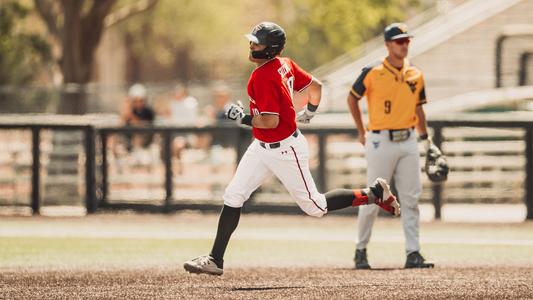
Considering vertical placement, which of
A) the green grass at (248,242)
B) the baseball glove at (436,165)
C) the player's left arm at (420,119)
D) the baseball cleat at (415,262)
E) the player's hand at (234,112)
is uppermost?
the player's hand at (234,112)

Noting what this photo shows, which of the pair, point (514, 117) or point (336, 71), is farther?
point (336, 71)

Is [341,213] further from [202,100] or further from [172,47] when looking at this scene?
Result: [172,47]

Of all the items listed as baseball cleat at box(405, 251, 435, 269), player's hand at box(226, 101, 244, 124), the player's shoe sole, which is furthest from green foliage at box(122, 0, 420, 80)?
player's hand at box(226, 101, 244, 124)

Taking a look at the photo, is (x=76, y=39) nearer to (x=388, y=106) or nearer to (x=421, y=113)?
(x=421, y=113)

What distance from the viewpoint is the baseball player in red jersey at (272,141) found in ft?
32.9

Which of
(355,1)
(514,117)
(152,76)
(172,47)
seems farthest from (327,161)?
(152,76)

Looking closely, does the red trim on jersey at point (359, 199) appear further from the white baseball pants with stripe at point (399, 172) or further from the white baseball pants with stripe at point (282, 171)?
the white baseball pants with stripe at point (399, 172)

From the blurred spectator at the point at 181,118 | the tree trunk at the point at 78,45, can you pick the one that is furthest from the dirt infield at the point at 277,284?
the tree trunk at the point at 78,45

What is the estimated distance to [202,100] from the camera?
87.8ft

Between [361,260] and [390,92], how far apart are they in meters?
1.51

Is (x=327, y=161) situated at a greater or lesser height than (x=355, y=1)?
lesser

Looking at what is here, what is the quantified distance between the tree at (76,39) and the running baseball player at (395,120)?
13.0 metres

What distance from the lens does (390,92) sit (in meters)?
11.7

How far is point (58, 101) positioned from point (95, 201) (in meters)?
6.13
